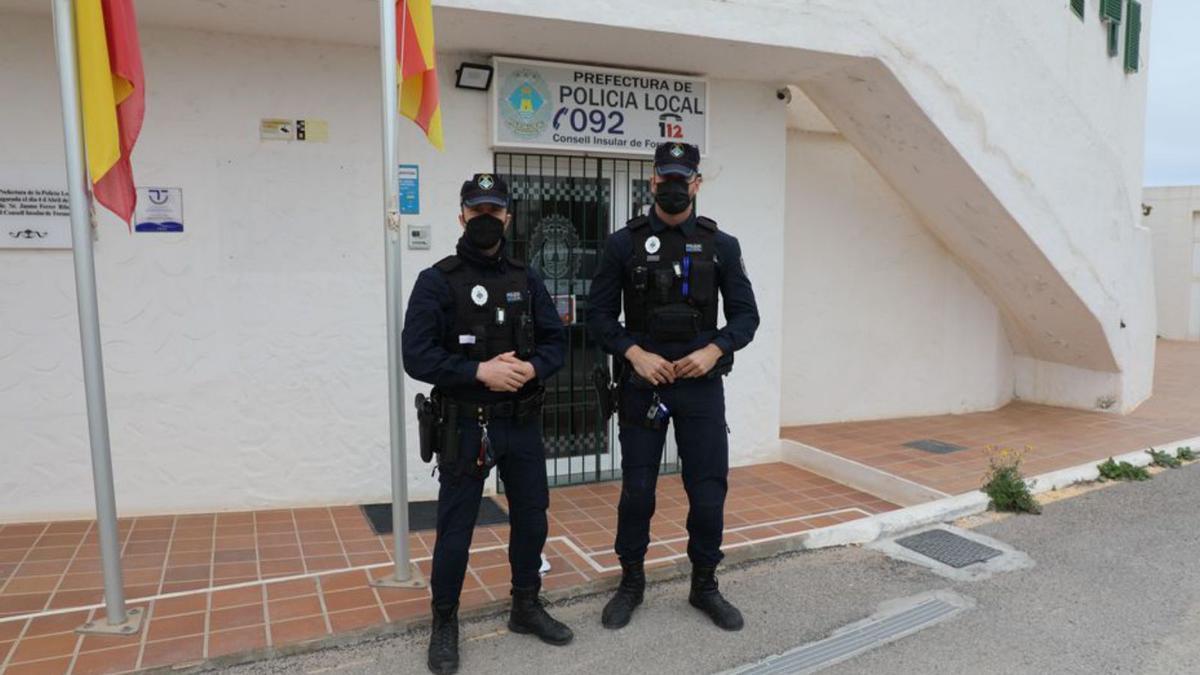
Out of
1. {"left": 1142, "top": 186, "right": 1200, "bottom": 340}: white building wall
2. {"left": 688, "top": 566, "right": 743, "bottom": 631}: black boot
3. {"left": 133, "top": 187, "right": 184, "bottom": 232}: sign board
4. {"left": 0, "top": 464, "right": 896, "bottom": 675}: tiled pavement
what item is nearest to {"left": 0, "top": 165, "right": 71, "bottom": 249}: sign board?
{"left": 133, "top": 187, "right": 184, "bottom": 232}: sign board

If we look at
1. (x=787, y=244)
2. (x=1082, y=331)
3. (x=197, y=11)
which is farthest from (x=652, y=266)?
(x=1082, y=331)

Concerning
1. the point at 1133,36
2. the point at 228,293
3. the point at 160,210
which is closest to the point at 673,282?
the point at 228,293

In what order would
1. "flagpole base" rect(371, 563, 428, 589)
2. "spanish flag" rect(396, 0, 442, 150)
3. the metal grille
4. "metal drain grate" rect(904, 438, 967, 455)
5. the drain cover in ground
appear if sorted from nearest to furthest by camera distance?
1. "spanish flag" rect(396, 0, 442, 150)
2. "flagpole base" rect(371, 563, 428, 589)
3. the drain cover in ground
4. the metal grille
5. "metal drain grate" rect(904, 438, 967, 455)

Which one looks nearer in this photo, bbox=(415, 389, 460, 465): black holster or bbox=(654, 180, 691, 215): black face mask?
bbox=(415, 389, 460, 465): black holster

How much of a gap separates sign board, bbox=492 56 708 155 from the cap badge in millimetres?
2236

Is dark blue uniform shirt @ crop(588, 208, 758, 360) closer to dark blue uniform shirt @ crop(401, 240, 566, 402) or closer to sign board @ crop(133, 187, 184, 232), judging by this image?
dark blue uniform shirt @ crop(401, 240, 566, 402)

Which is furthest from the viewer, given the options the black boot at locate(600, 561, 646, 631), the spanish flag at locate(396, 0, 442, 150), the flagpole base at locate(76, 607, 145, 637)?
the spanish flag at locate(396, 0, 442, 150)

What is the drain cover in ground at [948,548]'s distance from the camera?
443cm

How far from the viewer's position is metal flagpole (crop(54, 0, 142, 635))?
323 cm

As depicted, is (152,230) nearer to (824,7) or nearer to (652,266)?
(652,266)

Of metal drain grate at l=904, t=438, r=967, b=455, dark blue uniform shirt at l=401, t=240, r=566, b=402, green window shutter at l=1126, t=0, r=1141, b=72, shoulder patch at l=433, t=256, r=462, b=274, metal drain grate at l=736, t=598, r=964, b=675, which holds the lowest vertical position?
metal drain grate at l=736, t=598, r=964, b=675

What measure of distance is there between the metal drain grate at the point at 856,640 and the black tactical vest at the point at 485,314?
66.0 inches

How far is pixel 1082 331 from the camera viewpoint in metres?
7.57

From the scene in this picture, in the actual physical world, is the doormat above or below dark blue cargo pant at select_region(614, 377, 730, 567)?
below
